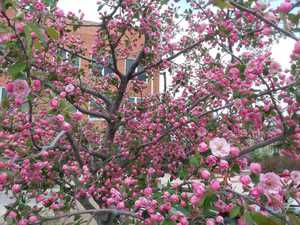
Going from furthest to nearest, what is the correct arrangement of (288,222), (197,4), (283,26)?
(197,4)
(283,26)
(288,222)

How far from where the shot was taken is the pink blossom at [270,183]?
136 cm

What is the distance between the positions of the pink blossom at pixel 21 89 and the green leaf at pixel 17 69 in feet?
0.10

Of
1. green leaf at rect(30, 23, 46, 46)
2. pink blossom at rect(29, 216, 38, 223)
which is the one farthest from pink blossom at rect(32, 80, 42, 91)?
pink blossom at rect(29, 216, 38, 223)

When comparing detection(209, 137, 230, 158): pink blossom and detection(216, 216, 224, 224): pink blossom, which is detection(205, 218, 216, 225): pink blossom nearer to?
detection(216, 216, 224, 224): pink blossom

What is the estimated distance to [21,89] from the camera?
1646mm

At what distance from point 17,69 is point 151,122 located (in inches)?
80.4

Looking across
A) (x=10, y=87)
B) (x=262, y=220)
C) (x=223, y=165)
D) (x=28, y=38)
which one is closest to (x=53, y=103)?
(x=10, y=87)

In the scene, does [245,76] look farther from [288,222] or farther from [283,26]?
[288,222]

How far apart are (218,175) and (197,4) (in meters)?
2.39

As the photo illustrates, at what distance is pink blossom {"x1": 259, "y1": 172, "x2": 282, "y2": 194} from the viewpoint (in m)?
1.36

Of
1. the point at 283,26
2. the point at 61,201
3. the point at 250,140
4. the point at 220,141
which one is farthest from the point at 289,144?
the point at 61,201

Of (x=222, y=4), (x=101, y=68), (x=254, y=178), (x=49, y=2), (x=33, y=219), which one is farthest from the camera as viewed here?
(x=101, y=68)

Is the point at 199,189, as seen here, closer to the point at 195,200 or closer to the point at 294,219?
the point at 195,200

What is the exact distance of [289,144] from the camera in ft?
6.36
